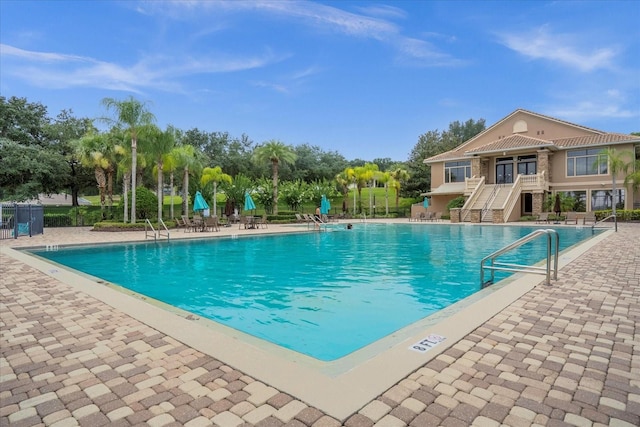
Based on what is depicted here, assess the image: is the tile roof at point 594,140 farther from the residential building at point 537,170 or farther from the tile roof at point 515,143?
the tile roof at point 515,143

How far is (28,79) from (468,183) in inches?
1276

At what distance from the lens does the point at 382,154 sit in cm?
8731

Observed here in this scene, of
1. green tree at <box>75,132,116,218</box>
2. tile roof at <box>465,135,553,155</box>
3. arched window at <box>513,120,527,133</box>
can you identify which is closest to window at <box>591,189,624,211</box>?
tile roof at <box>465,135,553,155</box>

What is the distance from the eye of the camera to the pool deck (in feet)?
8.24

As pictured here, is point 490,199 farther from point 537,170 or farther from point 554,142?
point 554,142

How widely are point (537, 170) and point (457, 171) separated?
23.7 feet

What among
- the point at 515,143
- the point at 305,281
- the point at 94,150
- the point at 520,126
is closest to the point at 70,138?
the point at 94,150

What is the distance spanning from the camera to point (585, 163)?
30.3m

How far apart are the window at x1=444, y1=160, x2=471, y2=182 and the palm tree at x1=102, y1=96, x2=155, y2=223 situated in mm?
27267

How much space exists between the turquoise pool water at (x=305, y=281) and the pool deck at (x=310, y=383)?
162cm

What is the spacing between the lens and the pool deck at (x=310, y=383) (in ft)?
8.24

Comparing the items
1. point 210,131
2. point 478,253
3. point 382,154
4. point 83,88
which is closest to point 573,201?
point 478,253

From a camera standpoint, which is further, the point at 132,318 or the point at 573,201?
the point at 573,201

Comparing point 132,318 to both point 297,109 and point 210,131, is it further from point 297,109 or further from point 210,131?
point 210,131
